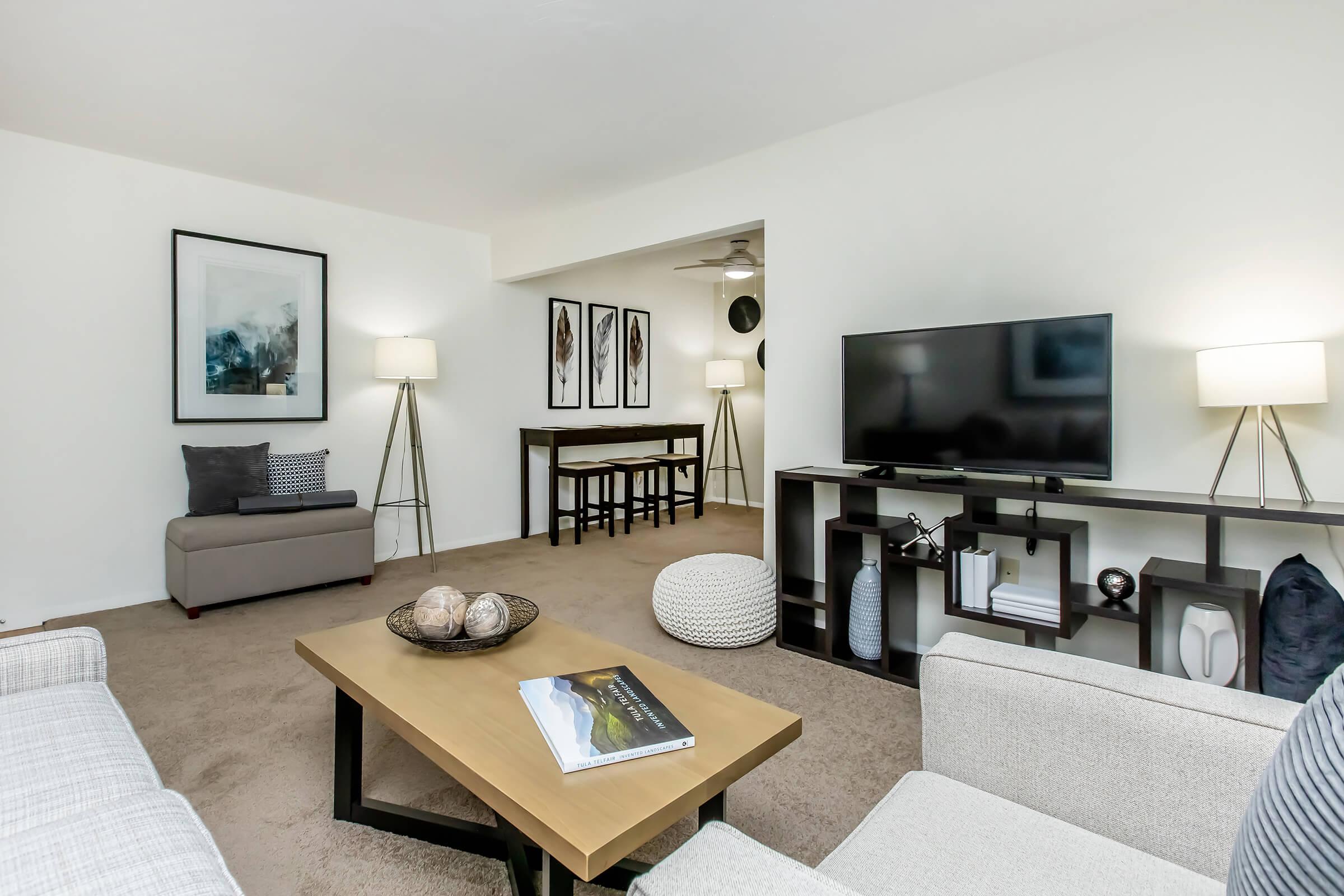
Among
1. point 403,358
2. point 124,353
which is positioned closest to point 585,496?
point 403,358

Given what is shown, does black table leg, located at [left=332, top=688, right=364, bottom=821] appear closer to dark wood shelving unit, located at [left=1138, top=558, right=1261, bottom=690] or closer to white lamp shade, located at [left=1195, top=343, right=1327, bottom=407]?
dark wood shelving unit, located at [left=1138, top=558, right=1261, bottom=690]

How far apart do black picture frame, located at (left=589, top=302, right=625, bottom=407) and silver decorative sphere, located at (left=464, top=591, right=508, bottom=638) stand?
4.43 m

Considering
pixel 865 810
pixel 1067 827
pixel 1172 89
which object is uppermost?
pixel 1172 89

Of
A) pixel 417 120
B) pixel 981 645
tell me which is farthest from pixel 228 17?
pixel 981 645

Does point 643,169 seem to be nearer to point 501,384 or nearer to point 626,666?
point 501,384

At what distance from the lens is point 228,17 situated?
229cm

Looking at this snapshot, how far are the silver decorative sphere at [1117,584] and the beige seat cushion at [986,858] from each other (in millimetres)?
1435

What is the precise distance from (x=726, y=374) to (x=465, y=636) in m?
5.22

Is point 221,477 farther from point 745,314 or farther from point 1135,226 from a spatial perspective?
point 745,314

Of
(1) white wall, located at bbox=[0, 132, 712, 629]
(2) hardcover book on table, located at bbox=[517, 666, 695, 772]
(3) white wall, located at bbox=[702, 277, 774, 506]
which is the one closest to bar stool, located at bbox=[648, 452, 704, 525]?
(3) white wall, located at bbox=[702, 277, 774, 506]

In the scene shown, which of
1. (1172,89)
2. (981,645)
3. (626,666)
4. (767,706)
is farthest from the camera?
(1172,89)

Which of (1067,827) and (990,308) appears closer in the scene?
(1067,827)

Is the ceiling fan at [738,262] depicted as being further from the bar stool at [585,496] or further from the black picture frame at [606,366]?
the bar stool at [585,496]

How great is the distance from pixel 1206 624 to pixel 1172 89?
5.88 ft
